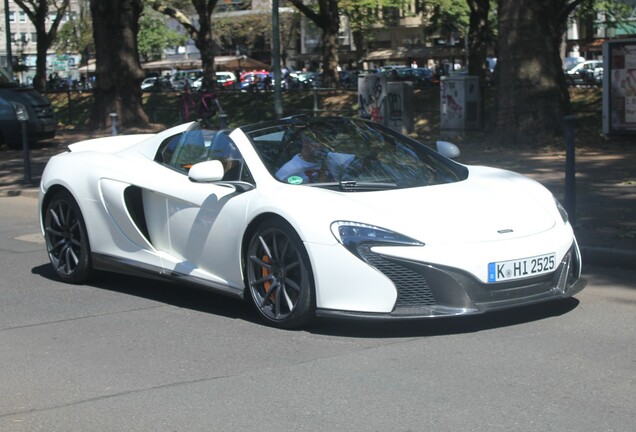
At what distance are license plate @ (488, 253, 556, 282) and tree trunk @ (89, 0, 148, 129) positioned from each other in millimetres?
19193

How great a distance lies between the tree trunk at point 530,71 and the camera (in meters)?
16.7

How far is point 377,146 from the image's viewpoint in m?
7.09

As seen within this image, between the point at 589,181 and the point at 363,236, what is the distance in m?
7.51

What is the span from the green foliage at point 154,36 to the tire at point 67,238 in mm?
79639

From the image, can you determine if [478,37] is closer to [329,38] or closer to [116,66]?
[329,38]

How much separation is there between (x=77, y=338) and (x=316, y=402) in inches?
86.2

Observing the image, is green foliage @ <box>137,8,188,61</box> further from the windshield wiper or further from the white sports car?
the windshield wiper

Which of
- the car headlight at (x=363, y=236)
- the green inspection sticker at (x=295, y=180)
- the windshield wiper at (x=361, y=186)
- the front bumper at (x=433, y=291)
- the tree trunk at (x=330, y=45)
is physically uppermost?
the tree trunk at (x=330, y=45)

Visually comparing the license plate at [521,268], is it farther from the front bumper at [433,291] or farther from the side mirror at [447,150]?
the side mirror at [447,150]

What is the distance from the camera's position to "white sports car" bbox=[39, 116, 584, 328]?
5758 mm

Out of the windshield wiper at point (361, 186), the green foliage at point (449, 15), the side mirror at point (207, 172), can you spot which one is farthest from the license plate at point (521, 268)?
the green foliage at point (449, 15)

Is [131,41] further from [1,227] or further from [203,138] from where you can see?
[203,138]

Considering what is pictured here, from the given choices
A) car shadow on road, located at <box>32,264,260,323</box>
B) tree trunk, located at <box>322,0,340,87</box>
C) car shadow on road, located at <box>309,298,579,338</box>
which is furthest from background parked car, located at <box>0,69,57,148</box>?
tree trunk, located at <box>322,0,340,87</box>

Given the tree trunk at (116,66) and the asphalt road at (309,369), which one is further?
the tree trunk at (116,66)
